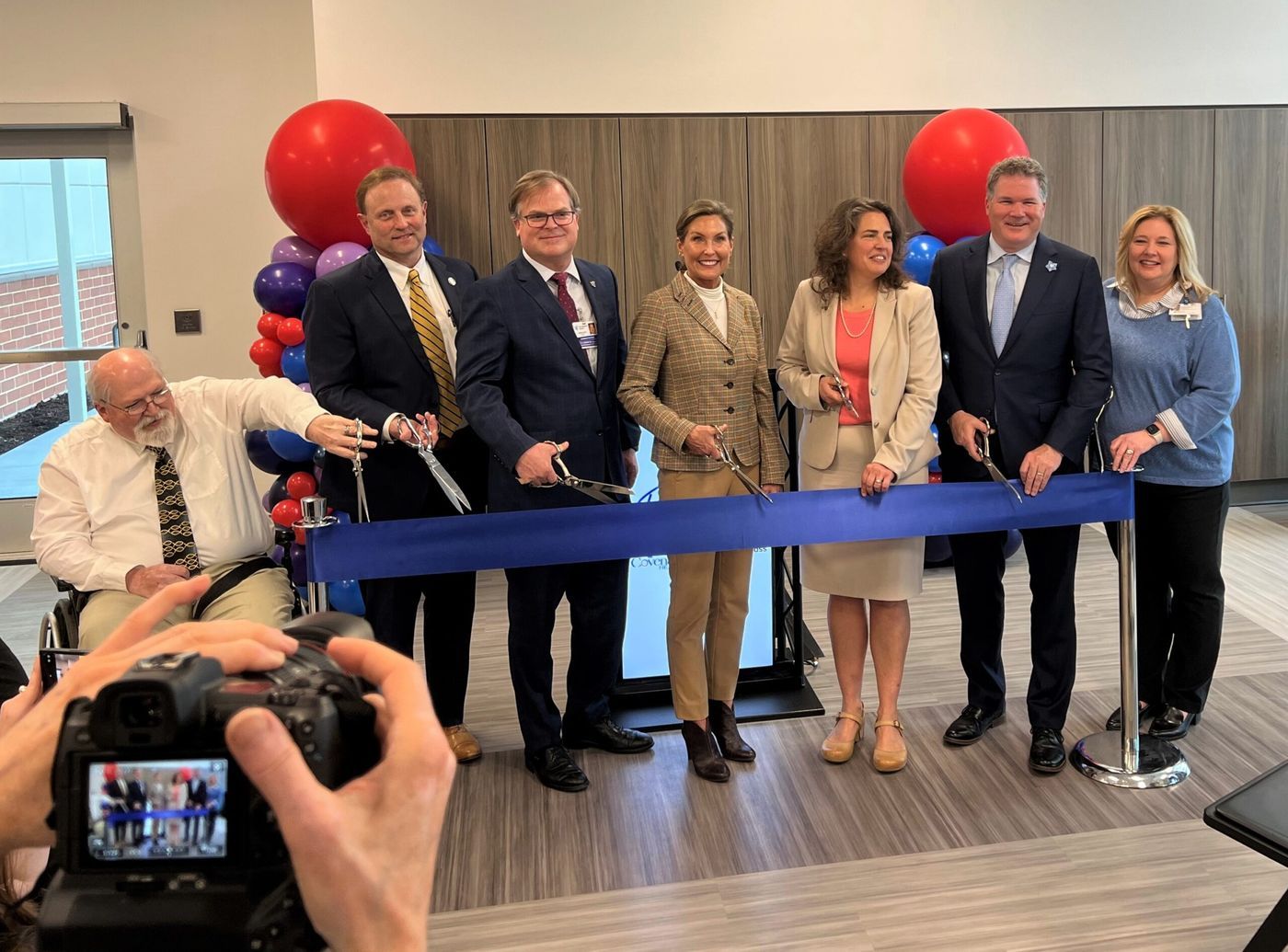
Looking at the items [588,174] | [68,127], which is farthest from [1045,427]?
[68,127]

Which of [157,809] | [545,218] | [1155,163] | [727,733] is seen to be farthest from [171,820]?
[1155,163]

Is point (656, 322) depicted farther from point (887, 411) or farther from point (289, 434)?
point (289, 434)

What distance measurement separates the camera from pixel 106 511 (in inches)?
109

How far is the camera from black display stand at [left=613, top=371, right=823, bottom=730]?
3488 mm

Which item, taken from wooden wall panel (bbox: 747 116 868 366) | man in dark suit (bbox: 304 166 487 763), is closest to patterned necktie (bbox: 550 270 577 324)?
man in dark suit (bbox: 304 166 487 763)

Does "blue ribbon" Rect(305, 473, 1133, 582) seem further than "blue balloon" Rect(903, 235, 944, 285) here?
No

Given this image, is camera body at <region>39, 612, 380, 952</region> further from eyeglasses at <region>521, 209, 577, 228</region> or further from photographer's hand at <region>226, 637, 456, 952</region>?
eyeglasses at <region>521, 209, 577, 228</region>

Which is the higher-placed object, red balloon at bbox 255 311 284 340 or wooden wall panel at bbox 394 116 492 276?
wooden wall panel at bbox 394 116 492 276

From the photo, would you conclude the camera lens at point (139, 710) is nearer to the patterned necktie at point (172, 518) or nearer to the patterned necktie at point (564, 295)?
the patterned necktie at point (172, 518)

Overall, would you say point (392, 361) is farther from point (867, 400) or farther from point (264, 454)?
point (264, 454)

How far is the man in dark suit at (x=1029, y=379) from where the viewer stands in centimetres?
298

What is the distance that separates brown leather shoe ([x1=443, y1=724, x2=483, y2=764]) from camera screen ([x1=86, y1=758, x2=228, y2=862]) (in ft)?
8.35

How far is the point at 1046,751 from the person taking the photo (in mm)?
3066

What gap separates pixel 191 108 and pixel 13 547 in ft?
7.64
